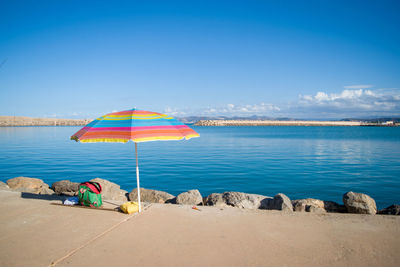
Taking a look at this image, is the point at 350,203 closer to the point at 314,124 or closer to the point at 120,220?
the point at 120,220

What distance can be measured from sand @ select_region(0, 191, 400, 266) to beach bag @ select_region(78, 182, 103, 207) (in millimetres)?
265

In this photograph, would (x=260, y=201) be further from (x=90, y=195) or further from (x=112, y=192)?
(x=112, y=192)

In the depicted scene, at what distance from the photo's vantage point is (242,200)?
846cm

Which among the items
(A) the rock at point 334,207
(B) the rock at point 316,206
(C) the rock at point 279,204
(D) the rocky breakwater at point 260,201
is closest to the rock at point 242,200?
(D) the rocky breakwater at point 260,201

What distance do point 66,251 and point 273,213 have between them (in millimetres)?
4906

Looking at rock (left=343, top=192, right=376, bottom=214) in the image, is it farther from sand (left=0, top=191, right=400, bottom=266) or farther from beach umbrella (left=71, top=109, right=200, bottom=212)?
beach umbrella (left=71, top=109, right=200, bottom=212)

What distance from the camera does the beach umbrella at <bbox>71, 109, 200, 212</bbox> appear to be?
557 cm

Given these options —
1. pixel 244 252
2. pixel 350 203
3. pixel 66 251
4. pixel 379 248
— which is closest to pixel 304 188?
pixel 350 203

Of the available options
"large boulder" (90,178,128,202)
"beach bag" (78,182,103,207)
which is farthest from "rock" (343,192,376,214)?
"large boulder" (90,178,128,202)

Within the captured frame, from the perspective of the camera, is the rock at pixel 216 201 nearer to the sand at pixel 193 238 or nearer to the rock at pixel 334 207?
the sand at pixel 193 238

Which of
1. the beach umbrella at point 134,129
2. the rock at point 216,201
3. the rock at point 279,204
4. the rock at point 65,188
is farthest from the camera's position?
the rock at point 65,188

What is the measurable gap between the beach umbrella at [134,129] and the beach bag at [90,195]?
160cm

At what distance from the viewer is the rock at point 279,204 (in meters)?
7.39

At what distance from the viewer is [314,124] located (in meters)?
187
